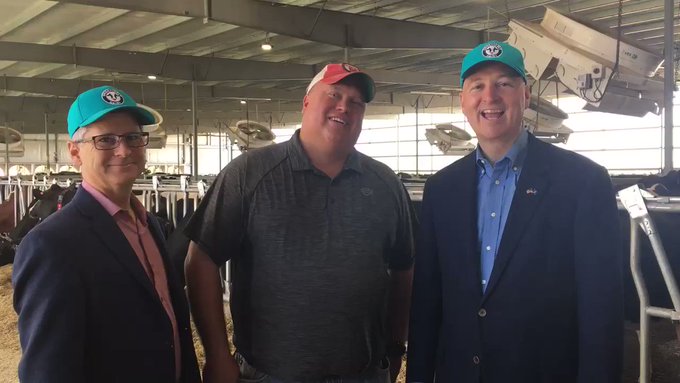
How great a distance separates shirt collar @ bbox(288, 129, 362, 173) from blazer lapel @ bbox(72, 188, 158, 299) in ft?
→ 2.20

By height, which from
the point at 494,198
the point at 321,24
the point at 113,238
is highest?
the point at 321,24

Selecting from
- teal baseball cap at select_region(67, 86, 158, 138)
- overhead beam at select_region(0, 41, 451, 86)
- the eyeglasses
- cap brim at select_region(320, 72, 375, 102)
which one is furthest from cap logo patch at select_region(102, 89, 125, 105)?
overhead beam at select_region(0, 41, 451, 86)

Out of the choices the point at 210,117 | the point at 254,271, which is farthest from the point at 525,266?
the point at 210,117

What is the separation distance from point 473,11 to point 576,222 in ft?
25.5

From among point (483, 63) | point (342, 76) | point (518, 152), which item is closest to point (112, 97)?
point (342, 76)

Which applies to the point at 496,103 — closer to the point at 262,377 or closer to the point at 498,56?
the point at 498,56

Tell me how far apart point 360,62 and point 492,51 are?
1161cm

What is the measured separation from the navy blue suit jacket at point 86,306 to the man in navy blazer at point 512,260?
90 cm

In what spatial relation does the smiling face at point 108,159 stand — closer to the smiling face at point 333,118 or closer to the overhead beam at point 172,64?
the smiling face at point 333,118

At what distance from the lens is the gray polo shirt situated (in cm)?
219

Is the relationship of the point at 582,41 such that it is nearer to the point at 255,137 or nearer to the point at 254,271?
the point at 254,271

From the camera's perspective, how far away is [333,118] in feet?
7.48

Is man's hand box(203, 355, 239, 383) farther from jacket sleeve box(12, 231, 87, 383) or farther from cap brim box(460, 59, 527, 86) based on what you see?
cap brim box(460, 59, 527, 86)

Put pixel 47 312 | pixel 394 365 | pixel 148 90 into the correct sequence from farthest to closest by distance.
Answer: pixel 148 90
pixel 394 365
pixel 47 312
